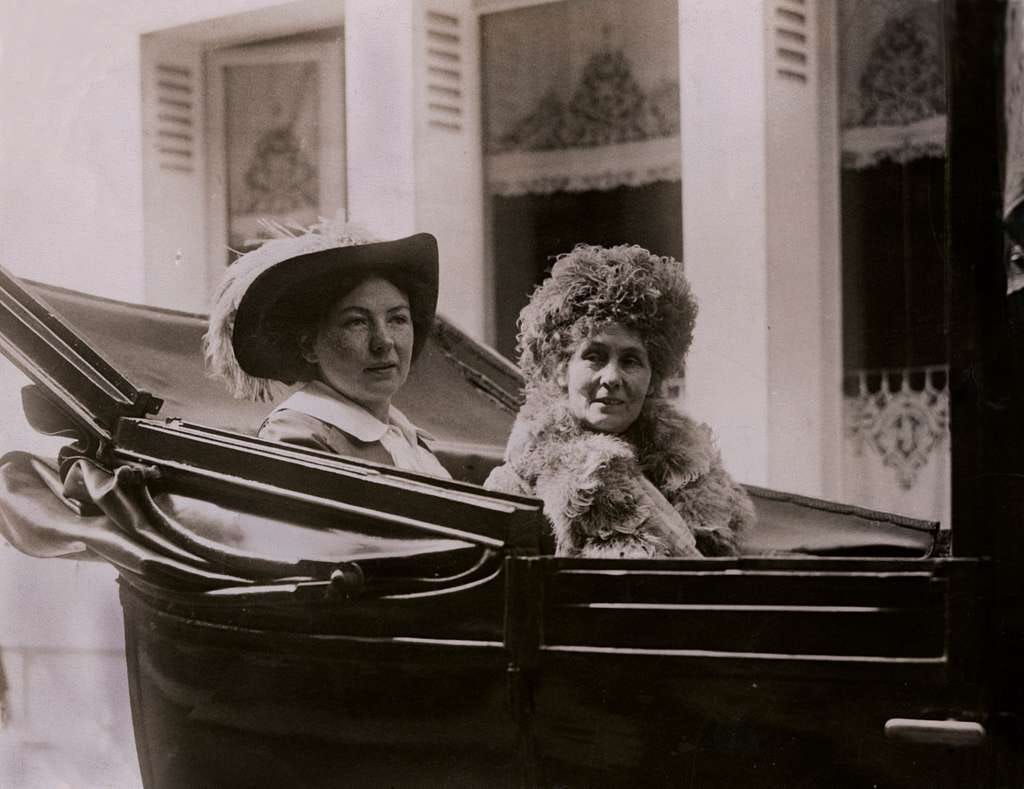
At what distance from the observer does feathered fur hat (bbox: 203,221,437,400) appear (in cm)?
175

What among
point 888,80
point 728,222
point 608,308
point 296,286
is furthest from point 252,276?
point 888,80

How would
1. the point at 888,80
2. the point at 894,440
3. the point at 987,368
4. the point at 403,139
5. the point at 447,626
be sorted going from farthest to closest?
the point at 888,80 → the point at 403,139 → the point at 894,440 → the point at 447,626 → the point at 987,368

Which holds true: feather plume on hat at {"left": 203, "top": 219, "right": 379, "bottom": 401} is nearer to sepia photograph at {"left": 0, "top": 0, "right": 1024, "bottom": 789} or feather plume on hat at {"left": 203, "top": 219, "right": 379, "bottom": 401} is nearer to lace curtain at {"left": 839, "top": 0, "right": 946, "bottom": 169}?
sepia photograph at {"left": 0, "top": 0, "right": 1024, "bottom": 789}

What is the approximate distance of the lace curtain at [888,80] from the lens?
2.10 meters

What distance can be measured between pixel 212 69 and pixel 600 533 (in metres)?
1.08

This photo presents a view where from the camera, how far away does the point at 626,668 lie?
4.25ft

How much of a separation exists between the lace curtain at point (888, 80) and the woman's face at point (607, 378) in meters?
0.78

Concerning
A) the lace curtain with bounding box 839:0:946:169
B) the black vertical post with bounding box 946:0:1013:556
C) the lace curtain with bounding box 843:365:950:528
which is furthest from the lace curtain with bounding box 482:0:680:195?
the black vertical post with bounding box 946:0:1013:556

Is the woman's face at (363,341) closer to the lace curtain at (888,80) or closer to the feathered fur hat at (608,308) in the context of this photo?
the feathered fur hat at (608,308)

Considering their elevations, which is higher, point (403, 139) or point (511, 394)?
point (403, 139)

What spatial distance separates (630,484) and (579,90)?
37.0 inches

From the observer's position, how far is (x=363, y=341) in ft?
5.82

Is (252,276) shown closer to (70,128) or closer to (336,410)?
(336,410)

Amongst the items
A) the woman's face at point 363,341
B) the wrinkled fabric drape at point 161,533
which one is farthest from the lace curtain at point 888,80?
the wrinkled fabric drape at point 161,533
